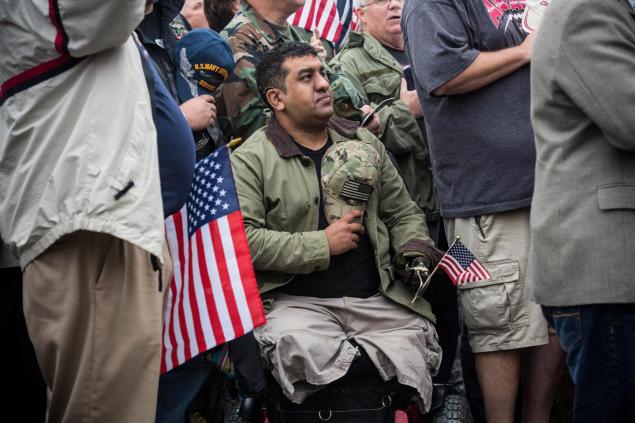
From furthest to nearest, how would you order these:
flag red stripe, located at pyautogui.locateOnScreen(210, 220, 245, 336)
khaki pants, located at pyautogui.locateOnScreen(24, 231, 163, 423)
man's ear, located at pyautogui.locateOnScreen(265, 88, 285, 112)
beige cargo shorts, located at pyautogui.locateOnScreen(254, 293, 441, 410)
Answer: man's ear, located at pyautogui.locateOnScreen(265, 88, 285, 112) < beige cargo shorts, located at pyautogui.locateOnScreen(254, 293, 441, 410) < flag red stripe, located at pyautogui.locateOnScreen(210, 220, 245, 336) < khaki pants, located at pyautogui.locateOnScreen(24, 231, 163, 423)

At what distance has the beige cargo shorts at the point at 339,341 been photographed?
4.05 metres

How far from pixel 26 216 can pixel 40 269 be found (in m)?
0.17

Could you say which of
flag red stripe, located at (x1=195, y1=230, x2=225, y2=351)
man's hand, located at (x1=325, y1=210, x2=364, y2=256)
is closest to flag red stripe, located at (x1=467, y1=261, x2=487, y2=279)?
man's hand, located at (x1=325, y1=210, x2=364, y2=256)

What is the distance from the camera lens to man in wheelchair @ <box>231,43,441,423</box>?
4.13 m

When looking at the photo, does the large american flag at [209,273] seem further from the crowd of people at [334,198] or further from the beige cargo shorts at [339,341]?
the beige cargo shorts at [339,341]

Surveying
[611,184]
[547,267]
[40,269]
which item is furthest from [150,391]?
[611,184]

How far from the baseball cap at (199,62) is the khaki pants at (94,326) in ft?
5.39

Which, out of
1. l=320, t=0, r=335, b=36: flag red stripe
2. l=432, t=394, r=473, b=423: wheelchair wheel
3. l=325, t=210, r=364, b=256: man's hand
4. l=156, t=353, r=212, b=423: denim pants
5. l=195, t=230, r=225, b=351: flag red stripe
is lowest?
l=432, t=394, r=473, b=423: wheelchair wheel

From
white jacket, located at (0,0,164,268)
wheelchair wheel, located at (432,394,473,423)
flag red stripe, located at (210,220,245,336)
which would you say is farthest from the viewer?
wheelchair wheel, located at (432,394,473,423)

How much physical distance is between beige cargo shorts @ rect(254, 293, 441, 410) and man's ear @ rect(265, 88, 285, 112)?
976 mm

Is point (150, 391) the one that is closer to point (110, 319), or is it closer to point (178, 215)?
point (110, 319)

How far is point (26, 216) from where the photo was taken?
9.39ft

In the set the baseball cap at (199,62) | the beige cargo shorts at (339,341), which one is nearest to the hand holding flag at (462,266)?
the beige cargo shorts at (339,341)

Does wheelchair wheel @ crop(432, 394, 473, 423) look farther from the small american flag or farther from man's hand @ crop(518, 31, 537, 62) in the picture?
man's hand @ crop(518, 31, 537, 62)
